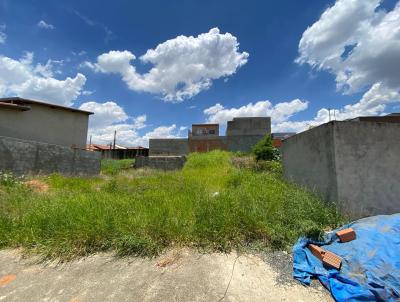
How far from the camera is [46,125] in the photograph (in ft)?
58.6

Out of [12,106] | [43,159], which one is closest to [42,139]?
[12,106]

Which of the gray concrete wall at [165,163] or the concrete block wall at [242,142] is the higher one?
the concrete block wall at [242,142]

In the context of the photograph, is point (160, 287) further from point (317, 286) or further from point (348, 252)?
point (348, 252)

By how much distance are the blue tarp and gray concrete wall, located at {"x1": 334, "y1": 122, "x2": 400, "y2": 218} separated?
116 centimetres

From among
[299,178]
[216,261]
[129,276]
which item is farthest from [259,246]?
[299,178]

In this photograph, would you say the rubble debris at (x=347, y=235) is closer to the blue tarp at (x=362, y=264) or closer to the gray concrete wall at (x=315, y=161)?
the blue tarp at (x=362, y=264)

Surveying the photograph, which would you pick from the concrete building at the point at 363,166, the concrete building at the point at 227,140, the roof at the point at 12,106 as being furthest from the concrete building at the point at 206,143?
the concrete building at the point at 363,166

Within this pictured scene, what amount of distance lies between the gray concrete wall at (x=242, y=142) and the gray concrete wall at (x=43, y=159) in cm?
1763

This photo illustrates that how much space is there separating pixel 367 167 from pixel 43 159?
1201 centimetres

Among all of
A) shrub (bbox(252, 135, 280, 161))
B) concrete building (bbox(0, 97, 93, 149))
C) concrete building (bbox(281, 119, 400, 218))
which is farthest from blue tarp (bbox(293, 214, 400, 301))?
concrete building (bbox(0, 97, 93, 149))

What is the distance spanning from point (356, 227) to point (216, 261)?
6.87 ft

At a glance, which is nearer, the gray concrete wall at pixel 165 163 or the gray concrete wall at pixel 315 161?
the gray concrete wall at pixel 315 161

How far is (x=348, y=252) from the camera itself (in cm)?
323

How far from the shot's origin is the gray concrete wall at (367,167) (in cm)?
490
